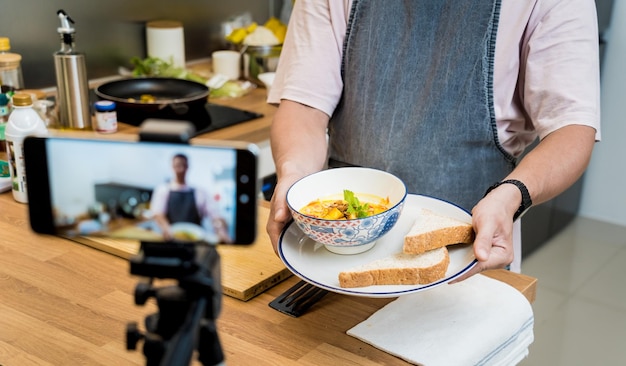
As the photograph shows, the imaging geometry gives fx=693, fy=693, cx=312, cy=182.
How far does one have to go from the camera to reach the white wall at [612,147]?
320 cm

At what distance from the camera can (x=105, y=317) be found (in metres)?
1.00

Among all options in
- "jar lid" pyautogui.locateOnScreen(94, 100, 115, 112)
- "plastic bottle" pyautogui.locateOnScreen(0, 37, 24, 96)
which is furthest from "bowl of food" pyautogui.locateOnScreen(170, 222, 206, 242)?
"plastic bottle" pyautogui.locateOnScreen(0, 37, 24, 96)

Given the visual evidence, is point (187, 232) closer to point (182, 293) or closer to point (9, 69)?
point (182, 293)

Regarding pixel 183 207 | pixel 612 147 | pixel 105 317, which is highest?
pixel 183 207

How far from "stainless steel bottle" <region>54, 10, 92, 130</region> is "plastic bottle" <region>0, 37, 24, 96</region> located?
133 mm

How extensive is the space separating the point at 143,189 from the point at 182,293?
0.28 feet

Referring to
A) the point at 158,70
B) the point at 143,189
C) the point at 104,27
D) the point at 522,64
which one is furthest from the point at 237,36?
the point at 143,189

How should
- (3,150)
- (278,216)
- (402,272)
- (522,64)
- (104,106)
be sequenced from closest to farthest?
(402,272)
(278,216)
(522,64)
(3,150)
(104,106)

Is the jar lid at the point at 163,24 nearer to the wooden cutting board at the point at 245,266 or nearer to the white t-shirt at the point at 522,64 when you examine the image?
the white t-shirt at the point at 522,64

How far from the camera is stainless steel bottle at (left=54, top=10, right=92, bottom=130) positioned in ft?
5.85

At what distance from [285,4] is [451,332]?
2.22m

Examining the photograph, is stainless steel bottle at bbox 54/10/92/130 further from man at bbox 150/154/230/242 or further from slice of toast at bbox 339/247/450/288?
man at bbox 150/154/230/242

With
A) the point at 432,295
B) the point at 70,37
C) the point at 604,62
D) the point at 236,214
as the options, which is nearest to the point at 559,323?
the point at 604,62

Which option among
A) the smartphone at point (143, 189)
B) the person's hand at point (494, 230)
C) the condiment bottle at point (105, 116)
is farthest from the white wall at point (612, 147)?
the smartphone at point (143, 189)
